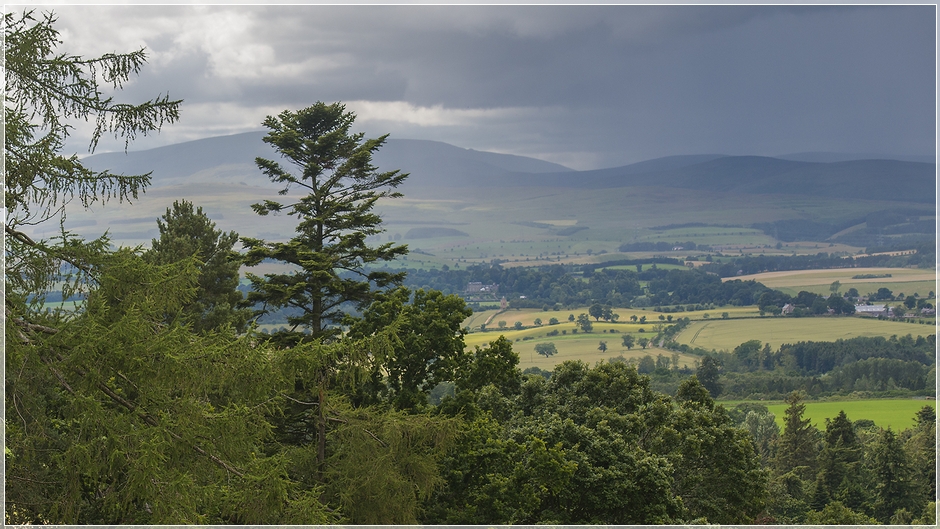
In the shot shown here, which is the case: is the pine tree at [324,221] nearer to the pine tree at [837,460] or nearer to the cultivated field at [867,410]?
the pine tree at [837,460]

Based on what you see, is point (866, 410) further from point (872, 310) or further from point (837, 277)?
point (837, 277)

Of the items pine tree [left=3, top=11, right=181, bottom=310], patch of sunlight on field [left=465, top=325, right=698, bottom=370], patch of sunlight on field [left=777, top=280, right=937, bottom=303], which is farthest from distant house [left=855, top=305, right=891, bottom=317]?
pine tree [left=3, top=11, right=181, bottom=310]

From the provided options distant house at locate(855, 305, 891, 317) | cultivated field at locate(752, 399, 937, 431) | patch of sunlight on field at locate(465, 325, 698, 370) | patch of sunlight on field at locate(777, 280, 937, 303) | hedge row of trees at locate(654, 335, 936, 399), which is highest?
patch of sunlight on field at locate(777, 280, 937, 303)

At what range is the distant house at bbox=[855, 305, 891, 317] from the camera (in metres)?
129

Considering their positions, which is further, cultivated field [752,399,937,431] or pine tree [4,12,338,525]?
cultivated field [752,399,937,431]

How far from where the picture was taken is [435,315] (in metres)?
17.3

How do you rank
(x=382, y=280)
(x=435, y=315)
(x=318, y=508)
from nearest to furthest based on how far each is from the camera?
(x=318, y=508) < (x=435, y=315) < (x=382, y=280)

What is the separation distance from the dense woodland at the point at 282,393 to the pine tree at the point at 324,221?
0.07 m

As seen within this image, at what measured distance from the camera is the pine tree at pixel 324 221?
18984 millimetres

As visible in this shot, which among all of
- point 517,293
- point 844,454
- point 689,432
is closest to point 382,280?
point 689,432

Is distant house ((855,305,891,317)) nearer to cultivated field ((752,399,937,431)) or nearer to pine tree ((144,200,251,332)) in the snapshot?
cultivated field ((752,399,937,431))

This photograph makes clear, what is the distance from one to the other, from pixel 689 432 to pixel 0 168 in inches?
581

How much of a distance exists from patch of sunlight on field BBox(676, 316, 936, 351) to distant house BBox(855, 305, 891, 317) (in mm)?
5209

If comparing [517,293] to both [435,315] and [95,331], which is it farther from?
[95,331]
